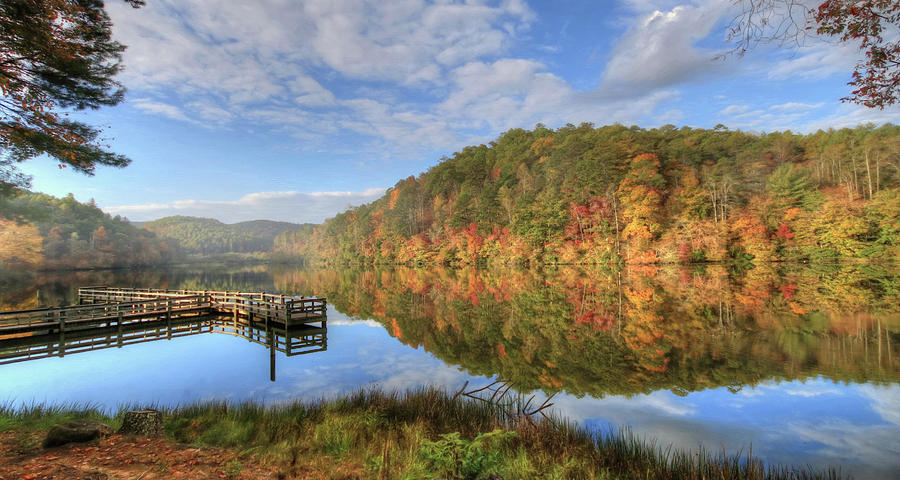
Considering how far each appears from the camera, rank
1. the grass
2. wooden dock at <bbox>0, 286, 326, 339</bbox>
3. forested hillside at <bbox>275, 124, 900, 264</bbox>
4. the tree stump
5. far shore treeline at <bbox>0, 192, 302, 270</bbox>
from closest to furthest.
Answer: the grass, the tree stump, wooden dock at <bbox>0, 286, 326, 339</bbox>, forested hillside at <bbox>275, 124, 900, 264</bbox>, far shore treeline at <bbox>0, 192, 302, 270</bbox>

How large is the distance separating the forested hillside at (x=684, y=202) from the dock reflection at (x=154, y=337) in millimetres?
45114

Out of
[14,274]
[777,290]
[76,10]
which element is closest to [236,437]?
[76,10]

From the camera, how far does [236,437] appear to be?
710cm

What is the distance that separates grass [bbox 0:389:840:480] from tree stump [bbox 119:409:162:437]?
56cm

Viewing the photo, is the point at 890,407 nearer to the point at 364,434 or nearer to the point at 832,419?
the point at 832,419

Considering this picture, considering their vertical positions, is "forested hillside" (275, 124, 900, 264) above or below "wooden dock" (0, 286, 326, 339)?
above

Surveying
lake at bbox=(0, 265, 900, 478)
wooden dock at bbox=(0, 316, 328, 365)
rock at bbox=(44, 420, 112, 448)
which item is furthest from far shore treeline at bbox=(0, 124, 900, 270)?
rock at bbox=(44, 420, 112, 448)

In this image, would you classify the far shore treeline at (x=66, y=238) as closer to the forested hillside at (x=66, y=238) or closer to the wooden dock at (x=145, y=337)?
the forested hillside at (x=66, y=238)

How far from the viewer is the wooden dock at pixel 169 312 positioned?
52.1ft

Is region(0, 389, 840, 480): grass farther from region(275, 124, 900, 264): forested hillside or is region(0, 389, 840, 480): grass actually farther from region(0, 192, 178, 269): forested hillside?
region(0, 192, 178, 269): forested hillside

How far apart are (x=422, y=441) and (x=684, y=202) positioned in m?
57.5

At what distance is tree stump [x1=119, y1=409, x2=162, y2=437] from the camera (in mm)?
6652

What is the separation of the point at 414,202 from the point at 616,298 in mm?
76578

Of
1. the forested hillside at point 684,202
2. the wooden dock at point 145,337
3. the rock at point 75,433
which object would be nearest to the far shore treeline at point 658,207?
the forested hillside at point 684,202
